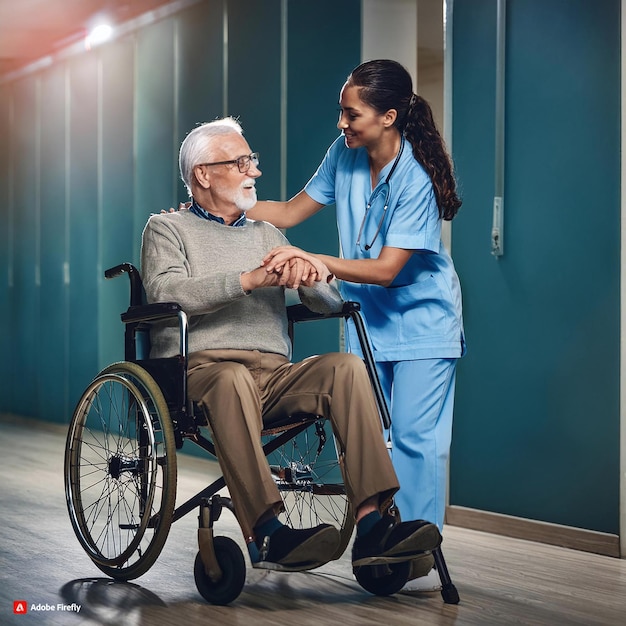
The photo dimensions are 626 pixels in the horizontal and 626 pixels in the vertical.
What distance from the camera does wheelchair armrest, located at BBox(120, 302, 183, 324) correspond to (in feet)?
7.42

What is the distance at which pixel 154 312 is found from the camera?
7.52 ft

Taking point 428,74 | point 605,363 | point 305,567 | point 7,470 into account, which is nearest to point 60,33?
point 428,74

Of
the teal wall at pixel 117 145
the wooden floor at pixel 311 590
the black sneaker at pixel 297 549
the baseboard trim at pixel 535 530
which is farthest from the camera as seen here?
the teal wall at pixel 117 145

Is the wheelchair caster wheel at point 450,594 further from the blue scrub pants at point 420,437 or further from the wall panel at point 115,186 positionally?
the wall panel at point 115,186

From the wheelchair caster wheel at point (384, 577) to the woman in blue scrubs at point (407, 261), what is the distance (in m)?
0.19

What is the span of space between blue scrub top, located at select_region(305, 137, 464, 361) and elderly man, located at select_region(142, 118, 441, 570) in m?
0.15

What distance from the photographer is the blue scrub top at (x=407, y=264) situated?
8.18 ft

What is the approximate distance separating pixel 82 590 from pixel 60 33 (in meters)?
4.97

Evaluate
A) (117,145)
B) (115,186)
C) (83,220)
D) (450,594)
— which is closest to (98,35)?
(117,145)

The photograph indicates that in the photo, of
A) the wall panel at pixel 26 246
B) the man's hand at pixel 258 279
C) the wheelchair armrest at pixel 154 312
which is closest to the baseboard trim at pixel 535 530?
the man's hand at pixel 258 279

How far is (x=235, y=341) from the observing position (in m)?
2.47

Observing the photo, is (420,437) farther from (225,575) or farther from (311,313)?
(225,575)

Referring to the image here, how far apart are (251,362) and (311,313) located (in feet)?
0.70

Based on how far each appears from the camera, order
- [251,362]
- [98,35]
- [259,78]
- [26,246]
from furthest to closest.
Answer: [26,246] → [98,35] → [259,78] → [251,362]
